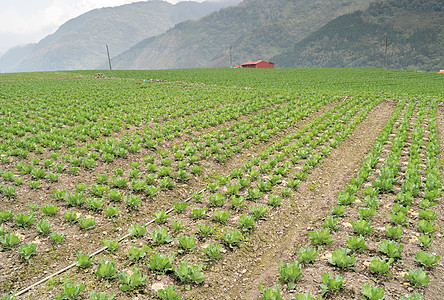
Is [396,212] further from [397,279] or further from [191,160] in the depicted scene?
[191,160]

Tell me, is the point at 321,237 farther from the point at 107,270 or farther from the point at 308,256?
the point at 107,270

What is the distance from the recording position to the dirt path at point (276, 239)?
4.78m

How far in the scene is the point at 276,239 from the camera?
6141 millimetres

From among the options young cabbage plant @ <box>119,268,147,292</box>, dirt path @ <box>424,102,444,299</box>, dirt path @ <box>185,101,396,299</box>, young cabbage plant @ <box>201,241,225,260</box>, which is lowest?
dirt path @ <box>424,102,444,299</box>

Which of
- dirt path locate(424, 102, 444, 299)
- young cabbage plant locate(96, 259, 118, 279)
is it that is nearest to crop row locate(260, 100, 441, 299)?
dirt path locate(424, 102, 444, 299)

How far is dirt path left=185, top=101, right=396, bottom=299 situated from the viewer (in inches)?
188

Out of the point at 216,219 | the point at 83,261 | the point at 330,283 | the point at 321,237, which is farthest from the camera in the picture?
the point at 216,219

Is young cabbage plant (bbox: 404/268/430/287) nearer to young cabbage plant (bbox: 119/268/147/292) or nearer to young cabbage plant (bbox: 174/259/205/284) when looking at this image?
young cabbage plant (bbox: 174/259/205/284)

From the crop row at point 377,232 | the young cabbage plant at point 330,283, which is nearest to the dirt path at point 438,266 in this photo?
the crop row at point 377,232

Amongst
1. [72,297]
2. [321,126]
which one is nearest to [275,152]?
[321,126]

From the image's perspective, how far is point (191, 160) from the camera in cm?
1012

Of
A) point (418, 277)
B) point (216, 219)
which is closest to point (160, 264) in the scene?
point (216, 219)

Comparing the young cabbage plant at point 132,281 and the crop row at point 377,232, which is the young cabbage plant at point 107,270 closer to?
the young cabbage plant at point 132,281

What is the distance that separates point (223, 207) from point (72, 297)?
3.90m
